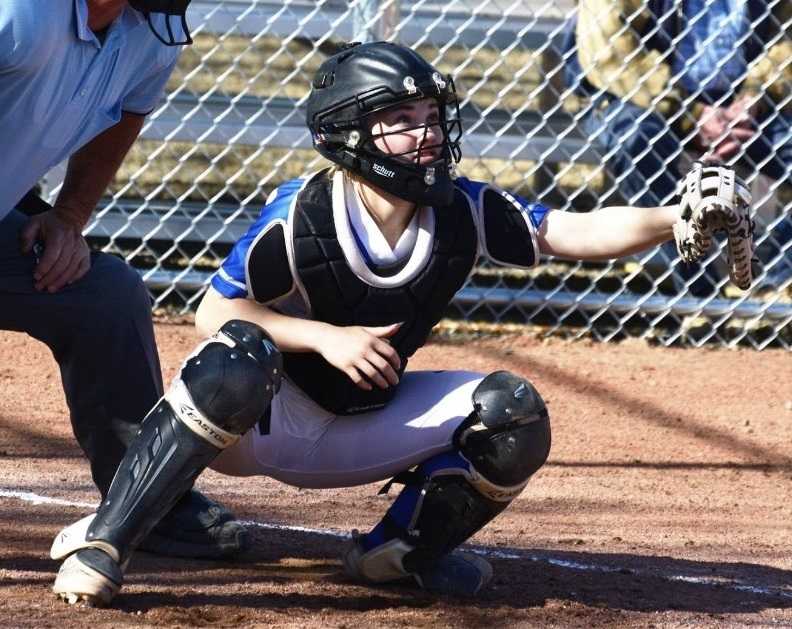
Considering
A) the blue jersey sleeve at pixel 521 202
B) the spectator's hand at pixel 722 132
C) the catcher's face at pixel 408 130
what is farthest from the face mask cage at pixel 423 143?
the spectator's hand at pixel 722 132

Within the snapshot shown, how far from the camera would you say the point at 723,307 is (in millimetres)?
5926

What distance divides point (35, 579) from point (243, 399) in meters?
0.70

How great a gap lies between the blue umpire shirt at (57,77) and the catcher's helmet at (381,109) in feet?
1.50

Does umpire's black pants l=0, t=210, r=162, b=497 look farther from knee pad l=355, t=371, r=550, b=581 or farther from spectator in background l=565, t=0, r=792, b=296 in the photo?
spectator in background l=565, t=0, r=792, b=296

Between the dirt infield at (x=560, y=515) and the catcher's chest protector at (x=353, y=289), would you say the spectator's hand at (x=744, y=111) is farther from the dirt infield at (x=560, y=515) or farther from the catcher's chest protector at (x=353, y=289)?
the catcher's chest protector at (x=353, y=289)

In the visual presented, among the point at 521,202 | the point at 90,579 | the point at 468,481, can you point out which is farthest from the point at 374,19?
the point at 90,579

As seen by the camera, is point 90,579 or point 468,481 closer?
point 90,579

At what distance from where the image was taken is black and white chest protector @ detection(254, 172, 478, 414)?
304 centimetres

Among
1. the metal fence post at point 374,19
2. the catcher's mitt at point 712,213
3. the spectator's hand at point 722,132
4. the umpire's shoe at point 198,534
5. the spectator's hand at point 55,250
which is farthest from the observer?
the spectator's hand at point 722,132

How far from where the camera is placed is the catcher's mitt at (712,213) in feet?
9.23

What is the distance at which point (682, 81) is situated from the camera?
242 inches

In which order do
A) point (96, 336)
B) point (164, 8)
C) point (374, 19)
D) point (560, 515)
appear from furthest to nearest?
point (374, 19), point (560, 515), point (96, 336), point (164, 8)

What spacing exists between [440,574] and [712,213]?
3.26 feet

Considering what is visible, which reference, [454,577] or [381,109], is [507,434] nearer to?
[454,577]
